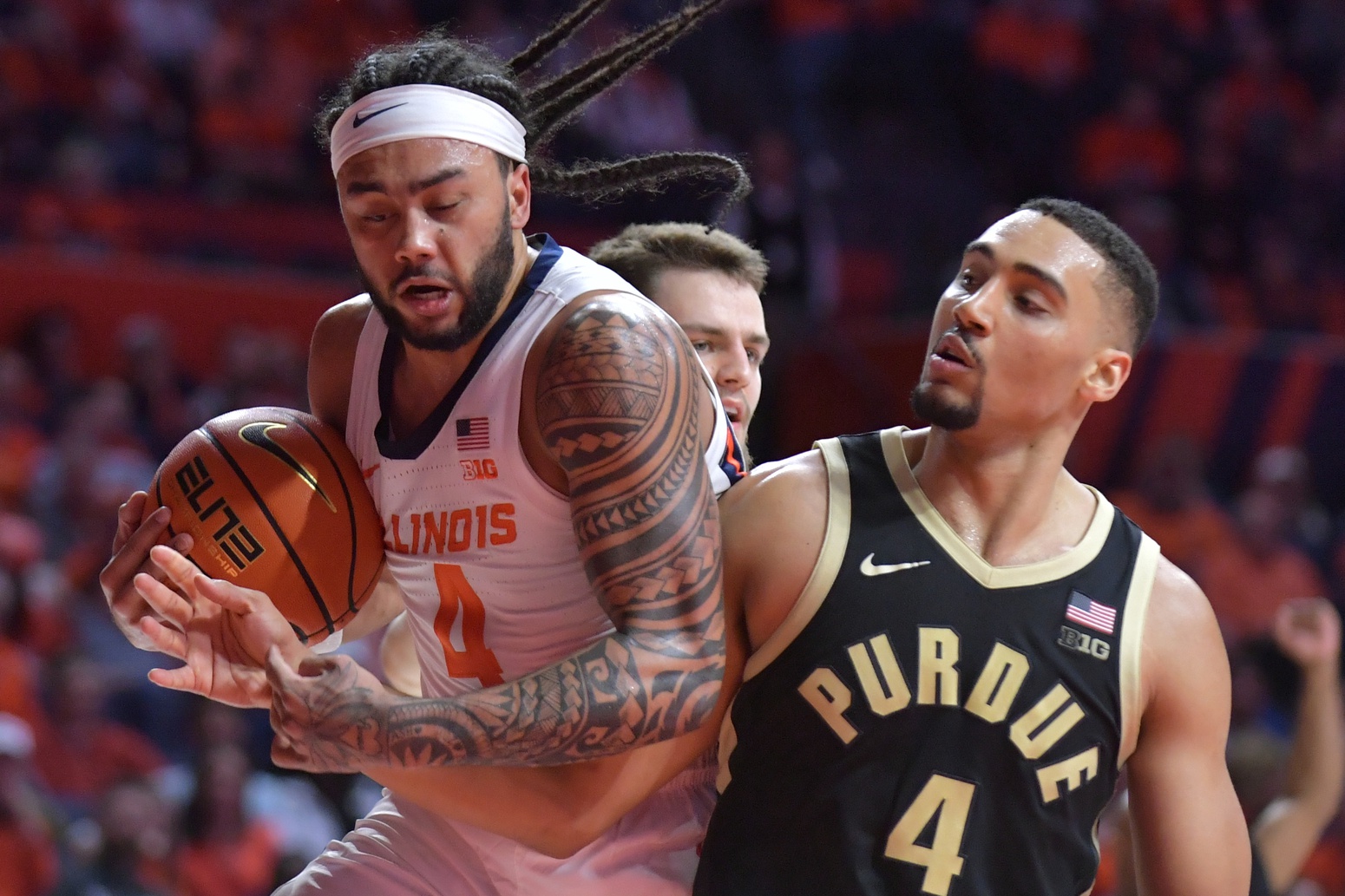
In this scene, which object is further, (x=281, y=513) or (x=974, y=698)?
(x=281, y=513)

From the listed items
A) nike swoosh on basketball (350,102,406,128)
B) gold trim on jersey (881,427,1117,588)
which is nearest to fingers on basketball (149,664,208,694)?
nike swoosh on basketball (350,102,406,128)

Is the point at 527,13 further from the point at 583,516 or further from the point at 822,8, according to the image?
A: the point at 583,516

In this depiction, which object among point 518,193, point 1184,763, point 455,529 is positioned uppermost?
point 518,193

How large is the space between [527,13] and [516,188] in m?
8.03

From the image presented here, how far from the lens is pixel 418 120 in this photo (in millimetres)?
2656

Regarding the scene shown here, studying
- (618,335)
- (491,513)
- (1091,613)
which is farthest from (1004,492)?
(491,513)

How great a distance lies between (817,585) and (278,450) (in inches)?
39.9

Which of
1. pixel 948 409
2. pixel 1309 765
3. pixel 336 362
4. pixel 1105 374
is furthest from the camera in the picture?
pixel 1309 765

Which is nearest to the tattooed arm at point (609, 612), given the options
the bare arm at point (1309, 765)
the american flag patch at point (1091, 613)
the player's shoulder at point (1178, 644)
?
the american flag patch at point (1091, 613)

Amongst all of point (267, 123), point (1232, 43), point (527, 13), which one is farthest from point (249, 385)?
point (1232, 43)

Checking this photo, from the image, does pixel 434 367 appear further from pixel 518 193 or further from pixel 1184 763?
pixel 1184 763

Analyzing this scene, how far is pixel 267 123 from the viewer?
28.8ft

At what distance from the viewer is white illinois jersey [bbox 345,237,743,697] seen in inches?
105

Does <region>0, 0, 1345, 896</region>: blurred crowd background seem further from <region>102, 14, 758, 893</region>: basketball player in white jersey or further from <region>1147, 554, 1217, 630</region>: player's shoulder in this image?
<region>102, 14, 758, 893</region>: basketball player in white jersey
